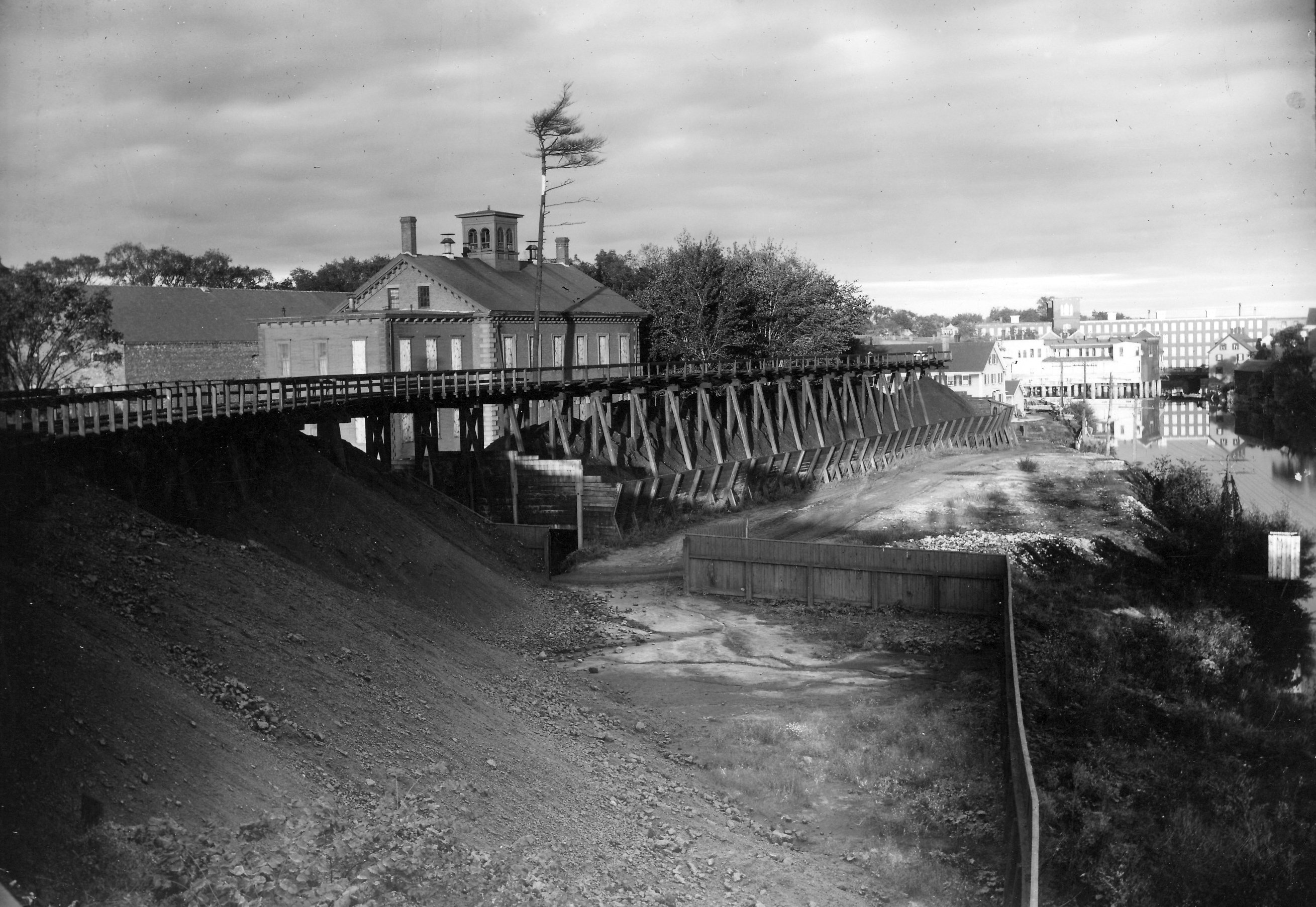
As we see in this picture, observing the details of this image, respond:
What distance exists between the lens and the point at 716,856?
12.4m

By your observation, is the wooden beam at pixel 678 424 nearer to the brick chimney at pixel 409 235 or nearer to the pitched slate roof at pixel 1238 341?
the brick chimney at pixel 409 235

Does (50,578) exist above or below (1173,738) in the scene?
above

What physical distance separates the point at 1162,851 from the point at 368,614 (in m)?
11.5

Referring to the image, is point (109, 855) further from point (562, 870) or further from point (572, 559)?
point (572, 559)

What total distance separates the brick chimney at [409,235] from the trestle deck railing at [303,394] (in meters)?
8.65

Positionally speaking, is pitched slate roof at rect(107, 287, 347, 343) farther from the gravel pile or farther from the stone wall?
the gravel pile

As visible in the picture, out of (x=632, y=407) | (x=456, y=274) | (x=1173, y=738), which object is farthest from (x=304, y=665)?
(x=456, y=274)

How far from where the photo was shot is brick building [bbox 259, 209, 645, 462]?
1816 inches

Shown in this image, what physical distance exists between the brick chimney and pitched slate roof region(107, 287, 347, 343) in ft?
12.3

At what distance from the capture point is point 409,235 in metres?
50.1

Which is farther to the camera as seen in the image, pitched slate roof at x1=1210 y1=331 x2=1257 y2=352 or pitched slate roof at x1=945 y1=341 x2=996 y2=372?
pitched slate roof at x1=945 y1=341 x2=996 y2=372

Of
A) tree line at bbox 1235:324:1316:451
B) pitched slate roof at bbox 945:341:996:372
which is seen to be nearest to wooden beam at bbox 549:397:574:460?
tree line at bbox 1235:324:1316:451

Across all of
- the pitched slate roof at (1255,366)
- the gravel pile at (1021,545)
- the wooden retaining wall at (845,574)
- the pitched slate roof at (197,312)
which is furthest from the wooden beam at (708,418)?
the pitched slate roof at (1255,366)

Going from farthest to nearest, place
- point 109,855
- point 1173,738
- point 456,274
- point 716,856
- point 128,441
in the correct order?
point 456,274 < point 128,441 < point 1173,738 < point 716,856 < point 109,855
